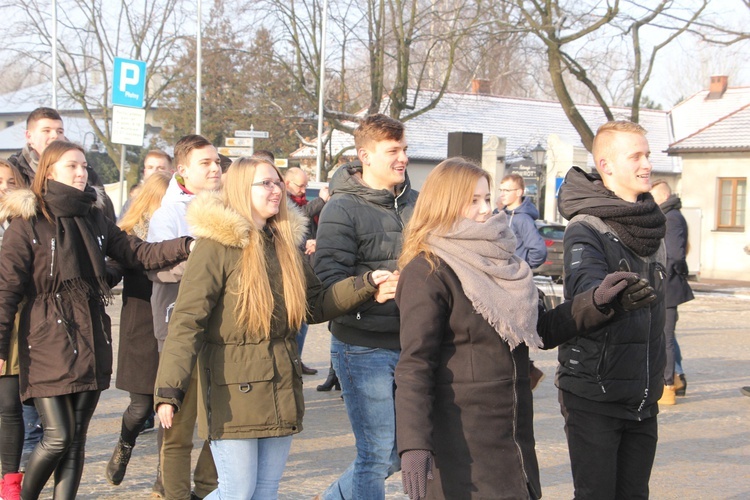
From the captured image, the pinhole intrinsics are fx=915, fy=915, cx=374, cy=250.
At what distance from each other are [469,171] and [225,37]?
36.0 m

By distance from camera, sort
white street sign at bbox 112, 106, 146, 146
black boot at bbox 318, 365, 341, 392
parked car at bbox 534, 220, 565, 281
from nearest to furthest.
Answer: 1. black boot at bbox 318, 365, 341, 392
2. white street sign at bbox 112, 106, 146, 146
3. parked car at bbox 534, 220, 565, 281

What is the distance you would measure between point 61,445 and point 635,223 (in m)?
2.88

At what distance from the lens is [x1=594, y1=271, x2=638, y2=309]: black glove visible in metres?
3.27

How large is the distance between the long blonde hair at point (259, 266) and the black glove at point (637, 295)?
136 centimetres

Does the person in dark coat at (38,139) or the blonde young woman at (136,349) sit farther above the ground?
the person in dark coat at (38,139)

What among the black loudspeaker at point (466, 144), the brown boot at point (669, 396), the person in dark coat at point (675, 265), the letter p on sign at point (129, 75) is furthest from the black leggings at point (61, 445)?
the letter p on sign at point (129, 75)

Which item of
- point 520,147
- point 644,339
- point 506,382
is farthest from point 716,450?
point 520,147

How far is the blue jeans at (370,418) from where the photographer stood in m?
4.21

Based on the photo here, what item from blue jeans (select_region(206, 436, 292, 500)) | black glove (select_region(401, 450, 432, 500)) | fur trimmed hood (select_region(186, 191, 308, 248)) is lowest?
blue jeans (select_region(206, 436, 292, 500))

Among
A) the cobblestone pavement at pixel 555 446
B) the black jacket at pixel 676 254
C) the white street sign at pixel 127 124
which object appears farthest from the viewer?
the white street sign at pixel 127 124

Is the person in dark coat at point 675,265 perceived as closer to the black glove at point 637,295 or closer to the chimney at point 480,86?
the black glove at point 637,295

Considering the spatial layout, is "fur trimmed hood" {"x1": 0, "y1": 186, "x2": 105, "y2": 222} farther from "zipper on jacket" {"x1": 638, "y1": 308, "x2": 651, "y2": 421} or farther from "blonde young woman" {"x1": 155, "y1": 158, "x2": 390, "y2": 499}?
"zipper on jacket" {"x1": 638, "y1": 308, "x2": 651, "y2": 421}

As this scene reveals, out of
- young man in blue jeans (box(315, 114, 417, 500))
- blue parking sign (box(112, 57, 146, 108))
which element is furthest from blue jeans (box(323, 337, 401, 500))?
blue parking sign (box(112, 57, 146, 108))

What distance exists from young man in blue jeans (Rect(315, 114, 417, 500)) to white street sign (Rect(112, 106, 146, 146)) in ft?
36.8
